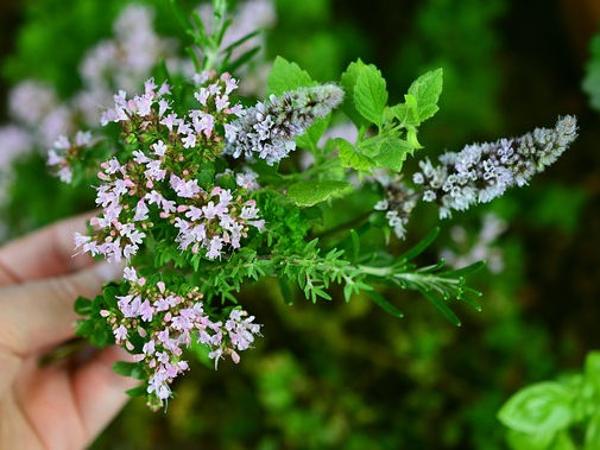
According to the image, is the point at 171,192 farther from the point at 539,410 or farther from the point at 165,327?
the point at 539,410

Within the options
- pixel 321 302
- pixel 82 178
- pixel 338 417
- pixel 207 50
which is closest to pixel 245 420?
pixel 338 417

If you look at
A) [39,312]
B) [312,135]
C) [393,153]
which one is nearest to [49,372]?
[39,312]

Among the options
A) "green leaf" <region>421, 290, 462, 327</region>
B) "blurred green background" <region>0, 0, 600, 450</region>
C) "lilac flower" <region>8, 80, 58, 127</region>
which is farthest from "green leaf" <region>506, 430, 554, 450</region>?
"lilac flower" <region>8, 80, 58, 127</region>

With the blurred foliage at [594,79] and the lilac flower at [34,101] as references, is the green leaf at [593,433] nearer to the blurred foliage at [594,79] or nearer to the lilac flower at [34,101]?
the blurred foliage at [594,79]

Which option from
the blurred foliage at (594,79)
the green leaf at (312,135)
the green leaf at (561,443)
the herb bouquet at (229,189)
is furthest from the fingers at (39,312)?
the blurred foliage at (594,79)

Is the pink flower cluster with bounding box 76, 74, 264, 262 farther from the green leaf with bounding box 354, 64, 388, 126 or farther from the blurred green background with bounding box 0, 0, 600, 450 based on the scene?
the blurred green background with bounding box 0, 0, 600, 450

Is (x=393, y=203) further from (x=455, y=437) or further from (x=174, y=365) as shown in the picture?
(x=455, y=437)
